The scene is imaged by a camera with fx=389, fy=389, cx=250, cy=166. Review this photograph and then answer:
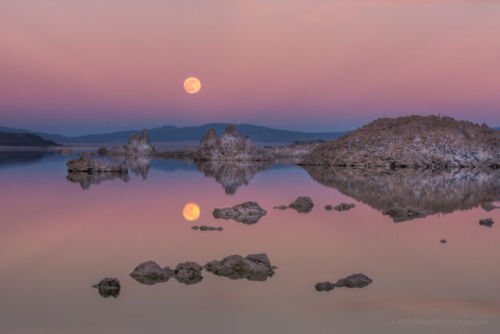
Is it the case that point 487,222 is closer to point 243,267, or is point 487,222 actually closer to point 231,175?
point 243,267

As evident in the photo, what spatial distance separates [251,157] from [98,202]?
36308mm

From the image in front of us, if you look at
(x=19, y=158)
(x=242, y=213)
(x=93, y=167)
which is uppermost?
(x=93, y=167)

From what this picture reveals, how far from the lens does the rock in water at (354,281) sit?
5969mm

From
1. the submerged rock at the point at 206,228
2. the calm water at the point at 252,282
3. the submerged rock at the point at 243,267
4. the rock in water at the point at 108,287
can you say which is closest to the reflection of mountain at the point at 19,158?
the calm water at the point at 252,282

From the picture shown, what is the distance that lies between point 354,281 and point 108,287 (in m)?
3.69

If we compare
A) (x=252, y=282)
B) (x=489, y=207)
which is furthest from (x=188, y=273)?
(x=489, y=207)

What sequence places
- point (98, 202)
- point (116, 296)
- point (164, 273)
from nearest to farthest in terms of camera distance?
point (116, 296), point (164, 273), point (98, 202)

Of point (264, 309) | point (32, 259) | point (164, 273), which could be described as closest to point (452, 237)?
point (264, 309)

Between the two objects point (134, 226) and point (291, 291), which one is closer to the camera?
point (291, 291)

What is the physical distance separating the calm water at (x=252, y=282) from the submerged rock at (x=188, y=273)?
179mm

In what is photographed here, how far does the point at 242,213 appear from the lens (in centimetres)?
1158

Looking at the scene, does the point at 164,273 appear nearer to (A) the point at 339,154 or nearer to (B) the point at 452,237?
(B) the point at 452,237

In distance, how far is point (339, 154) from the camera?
38531mm

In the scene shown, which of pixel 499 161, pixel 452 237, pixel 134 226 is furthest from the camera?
pixel 499 161
